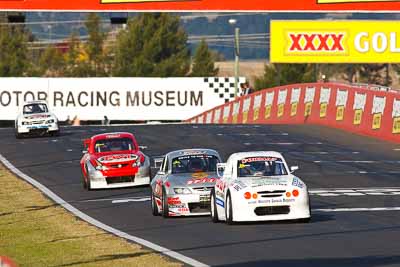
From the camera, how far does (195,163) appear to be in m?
23.0

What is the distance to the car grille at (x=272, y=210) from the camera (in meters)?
19.8

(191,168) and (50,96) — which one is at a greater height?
(191,168)

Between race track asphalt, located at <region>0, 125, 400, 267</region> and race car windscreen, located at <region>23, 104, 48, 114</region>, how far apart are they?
4.13 feet

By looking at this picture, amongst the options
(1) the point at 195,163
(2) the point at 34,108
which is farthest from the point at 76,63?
(1) the point at 195,163

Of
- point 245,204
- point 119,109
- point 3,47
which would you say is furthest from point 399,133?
point 3,47

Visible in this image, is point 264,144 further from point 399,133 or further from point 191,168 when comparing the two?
point 191,168

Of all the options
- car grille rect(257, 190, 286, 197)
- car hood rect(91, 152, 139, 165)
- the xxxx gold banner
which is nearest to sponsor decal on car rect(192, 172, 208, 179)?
car grille rect(257, 190, 286, 197)

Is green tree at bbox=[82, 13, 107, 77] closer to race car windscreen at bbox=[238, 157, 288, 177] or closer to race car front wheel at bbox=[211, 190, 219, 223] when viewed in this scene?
race car front wheel at bbox=[211, 190, 219, 223]

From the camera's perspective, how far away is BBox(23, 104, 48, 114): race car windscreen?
47.0m

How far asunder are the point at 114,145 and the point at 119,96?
38659mm

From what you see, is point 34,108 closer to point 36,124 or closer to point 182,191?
point 36,124

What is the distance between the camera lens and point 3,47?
9850cm

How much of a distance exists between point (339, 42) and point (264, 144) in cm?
3761

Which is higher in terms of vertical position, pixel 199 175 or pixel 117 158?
pixel 199 175
